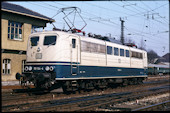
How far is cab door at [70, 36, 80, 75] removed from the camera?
14205 millimetres

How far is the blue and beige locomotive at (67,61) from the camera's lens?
13.4 m

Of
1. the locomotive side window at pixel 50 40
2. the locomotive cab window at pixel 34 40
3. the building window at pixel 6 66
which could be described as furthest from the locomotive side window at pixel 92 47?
the building window at pixel 6 66

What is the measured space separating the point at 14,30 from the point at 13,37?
0.75 m

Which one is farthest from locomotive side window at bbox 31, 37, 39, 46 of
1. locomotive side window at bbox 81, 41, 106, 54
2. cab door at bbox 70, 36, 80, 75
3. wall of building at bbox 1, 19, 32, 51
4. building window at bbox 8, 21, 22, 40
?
building window at bbox 8, 21, 22, 40

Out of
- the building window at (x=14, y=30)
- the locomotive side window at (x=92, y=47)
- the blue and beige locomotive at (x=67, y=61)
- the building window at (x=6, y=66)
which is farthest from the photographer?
the building window at (x=14, y=30)

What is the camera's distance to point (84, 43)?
15.4 metres

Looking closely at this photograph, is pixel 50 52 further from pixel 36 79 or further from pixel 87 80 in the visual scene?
pixel 87 80

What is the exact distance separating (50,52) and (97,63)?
166 inches

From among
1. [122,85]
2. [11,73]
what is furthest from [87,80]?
[11,73]

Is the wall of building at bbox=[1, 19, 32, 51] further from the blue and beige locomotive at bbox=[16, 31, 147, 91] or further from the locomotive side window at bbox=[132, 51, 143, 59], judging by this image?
the locomotive side window at bbox=[132, 51, 143, 59]

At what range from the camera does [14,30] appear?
24234 mm

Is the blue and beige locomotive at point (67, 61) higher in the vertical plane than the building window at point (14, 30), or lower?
lower

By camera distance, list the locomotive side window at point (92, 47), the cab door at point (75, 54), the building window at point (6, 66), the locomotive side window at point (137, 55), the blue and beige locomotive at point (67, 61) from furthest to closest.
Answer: the building window at point (6, 66)
the locomotive side window at point (137, 55)
the locomotive side window at point (92, 47)
the cab door at point (75, 54)
the blue and beige locomotive at point (67, 61)

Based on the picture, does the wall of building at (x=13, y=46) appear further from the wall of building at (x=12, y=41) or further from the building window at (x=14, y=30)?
the building window at (x=14, y=30)
